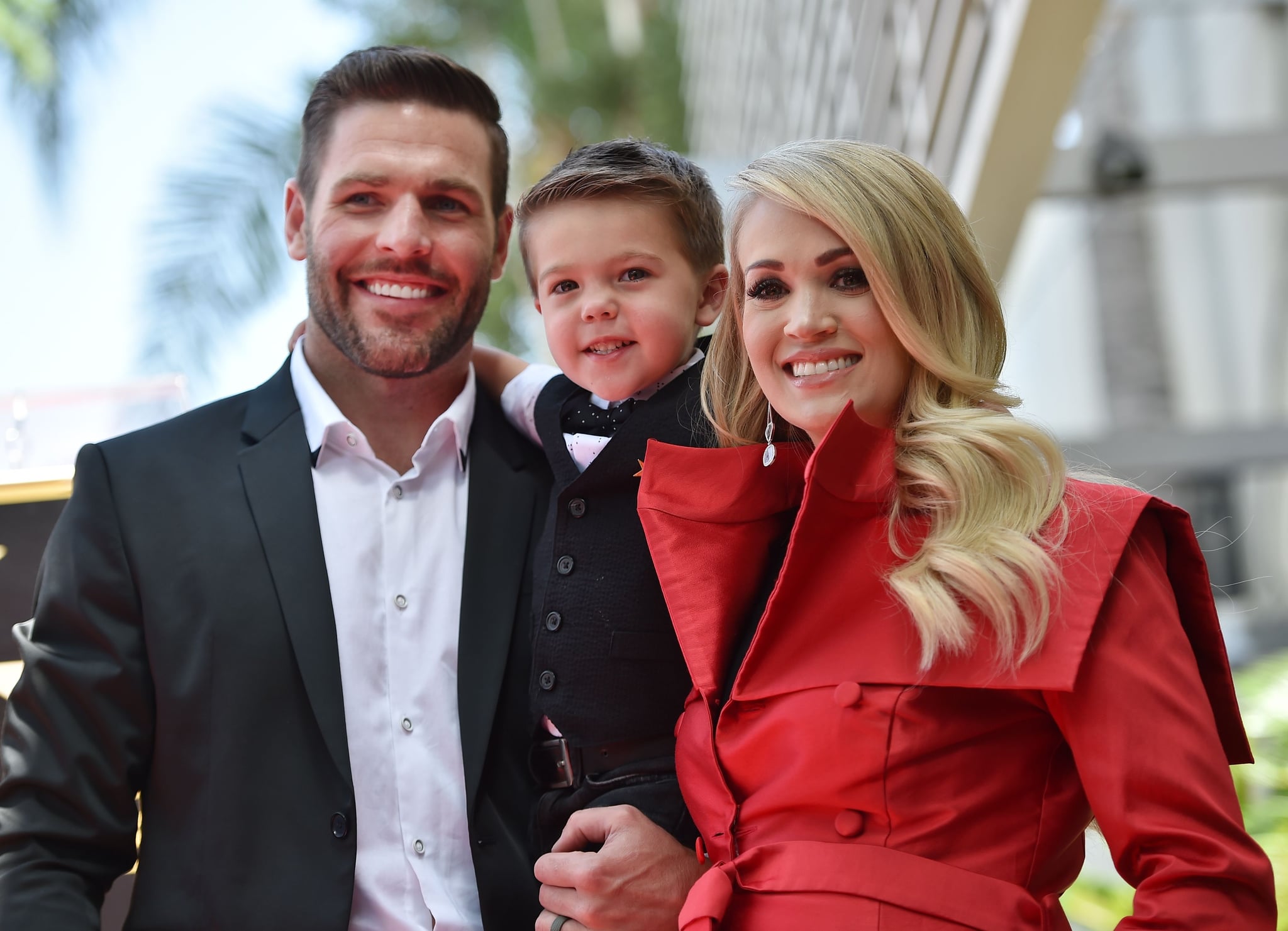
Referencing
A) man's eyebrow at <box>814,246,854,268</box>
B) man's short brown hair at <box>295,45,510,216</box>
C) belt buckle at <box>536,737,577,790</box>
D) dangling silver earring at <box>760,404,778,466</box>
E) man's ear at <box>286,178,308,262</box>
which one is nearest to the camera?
man's eyebrow at <box>814,246,854,268</box>

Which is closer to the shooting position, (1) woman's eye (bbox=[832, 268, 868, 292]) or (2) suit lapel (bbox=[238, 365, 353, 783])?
(1) woman's eye (bbox=[832, 268, 868, 292])

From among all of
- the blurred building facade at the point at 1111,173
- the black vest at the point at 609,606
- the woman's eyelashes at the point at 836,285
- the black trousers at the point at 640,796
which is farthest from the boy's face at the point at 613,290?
the blurred building facade at the point at 1111,173

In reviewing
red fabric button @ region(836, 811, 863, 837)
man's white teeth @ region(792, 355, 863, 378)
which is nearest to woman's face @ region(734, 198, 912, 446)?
man's white teeth @ region(792, 355, 863, 378)

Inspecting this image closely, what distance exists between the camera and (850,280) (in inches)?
82.9

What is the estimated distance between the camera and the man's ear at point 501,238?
309 cm

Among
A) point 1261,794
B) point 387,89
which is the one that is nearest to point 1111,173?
point 1261,794

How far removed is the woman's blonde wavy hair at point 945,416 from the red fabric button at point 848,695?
0.11m

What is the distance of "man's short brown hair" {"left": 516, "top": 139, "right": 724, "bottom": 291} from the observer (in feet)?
8.23

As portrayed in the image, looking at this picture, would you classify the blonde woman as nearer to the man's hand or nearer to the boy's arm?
the man's hand

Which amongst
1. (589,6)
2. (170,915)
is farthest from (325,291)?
(589,6)

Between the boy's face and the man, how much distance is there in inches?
16.3

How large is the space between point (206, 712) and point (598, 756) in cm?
77

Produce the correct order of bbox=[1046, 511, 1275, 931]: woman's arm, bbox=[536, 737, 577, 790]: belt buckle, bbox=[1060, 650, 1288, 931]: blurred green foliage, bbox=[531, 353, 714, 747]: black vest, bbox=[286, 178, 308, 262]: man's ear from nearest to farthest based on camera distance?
bbox=[1046, 511, 1275, 931]: woman's arm < bbox=[531, 353, 714, 747]: black vest < bbox=[536, 737, 577, 790]: belt buckle < bbox=[286, 178, 308, 262]: man's ear < bbox=[1060, 650, 1288, 931]: blurred green foliage

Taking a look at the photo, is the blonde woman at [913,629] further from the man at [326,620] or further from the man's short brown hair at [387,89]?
the man's short brown hair at [387,89]
